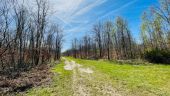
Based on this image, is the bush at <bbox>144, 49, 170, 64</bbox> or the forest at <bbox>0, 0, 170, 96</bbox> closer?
the forest at <bbox>0, 0, 170, 96</bbox>

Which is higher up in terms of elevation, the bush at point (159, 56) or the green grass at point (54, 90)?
the bush at point (159, 56)

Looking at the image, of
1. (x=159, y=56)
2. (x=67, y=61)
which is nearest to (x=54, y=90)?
(x=159, y=56)

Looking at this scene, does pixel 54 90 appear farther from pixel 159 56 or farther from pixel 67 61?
pixel 67 61

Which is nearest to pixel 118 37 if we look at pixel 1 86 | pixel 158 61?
pixel 158 61

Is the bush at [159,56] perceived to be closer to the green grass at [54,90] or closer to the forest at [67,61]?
the forest at [67,61]

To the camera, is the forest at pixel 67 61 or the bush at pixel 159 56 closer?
the forest at pixel 67 61

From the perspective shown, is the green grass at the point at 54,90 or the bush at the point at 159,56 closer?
the green grass at the point at 54,90

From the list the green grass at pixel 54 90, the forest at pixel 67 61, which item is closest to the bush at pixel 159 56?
the forest at pixel 67 61

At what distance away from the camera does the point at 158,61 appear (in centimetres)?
→ 3247

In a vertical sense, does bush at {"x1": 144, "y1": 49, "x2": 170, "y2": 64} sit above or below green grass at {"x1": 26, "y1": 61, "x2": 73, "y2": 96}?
above

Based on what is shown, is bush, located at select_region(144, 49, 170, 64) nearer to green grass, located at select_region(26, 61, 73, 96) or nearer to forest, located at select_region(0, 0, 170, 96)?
forest, located at select_region(0, 0, 170, 96)

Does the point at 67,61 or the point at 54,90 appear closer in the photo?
the point at 54,90

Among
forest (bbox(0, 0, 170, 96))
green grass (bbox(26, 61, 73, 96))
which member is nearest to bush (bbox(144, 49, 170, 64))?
forest (bbox(0, 0, 170, 96))

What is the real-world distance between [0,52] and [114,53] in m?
65.4
